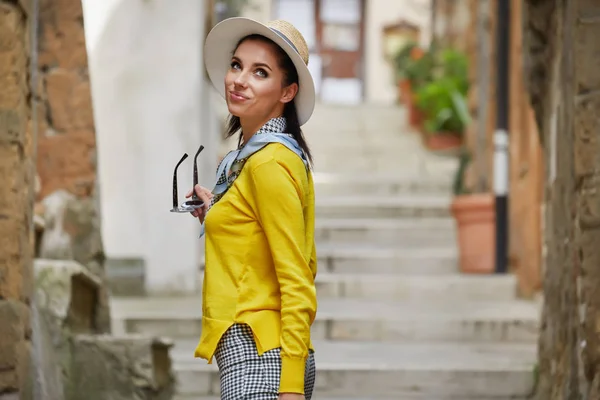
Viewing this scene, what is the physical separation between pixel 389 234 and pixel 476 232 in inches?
27.2

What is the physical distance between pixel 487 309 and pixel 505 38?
1950mm

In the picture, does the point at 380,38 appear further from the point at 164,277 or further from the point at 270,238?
the point at 270,238

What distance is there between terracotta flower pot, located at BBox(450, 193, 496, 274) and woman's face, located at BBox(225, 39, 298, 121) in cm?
486

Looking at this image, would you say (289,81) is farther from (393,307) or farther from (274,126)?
(393,307)

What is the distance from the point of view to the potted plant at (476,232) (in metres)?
6.56

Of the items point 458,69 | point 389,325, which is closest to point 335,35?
point 458,69

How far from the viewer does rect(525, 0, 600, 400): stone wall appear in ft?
8.16

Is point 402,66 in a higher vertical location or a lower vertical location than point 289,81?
higher

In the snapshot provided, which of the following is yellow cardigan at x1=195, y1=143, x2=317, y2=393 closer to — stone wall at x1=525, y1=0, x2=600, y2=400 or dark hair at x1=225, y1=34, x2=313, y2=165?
dark hair at x1=225, y1=34, x2=313, y2=165

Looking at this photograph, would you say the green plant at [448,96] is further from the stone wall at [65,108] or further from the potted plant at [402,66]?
the stone wall at [65,108]

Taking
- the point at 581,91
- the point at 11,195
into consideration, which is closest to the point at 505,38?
the point at 581,91

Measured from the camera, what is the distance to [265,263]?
5.94ft

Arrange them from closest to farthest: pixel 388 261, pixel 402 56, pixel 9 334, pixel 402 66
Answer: pixel 9 334 → pixel 388 261 → pixel 402 66 → pixel 402 56

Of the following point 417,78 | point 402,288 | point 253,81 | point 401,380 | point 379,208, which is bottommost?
point 401,380
